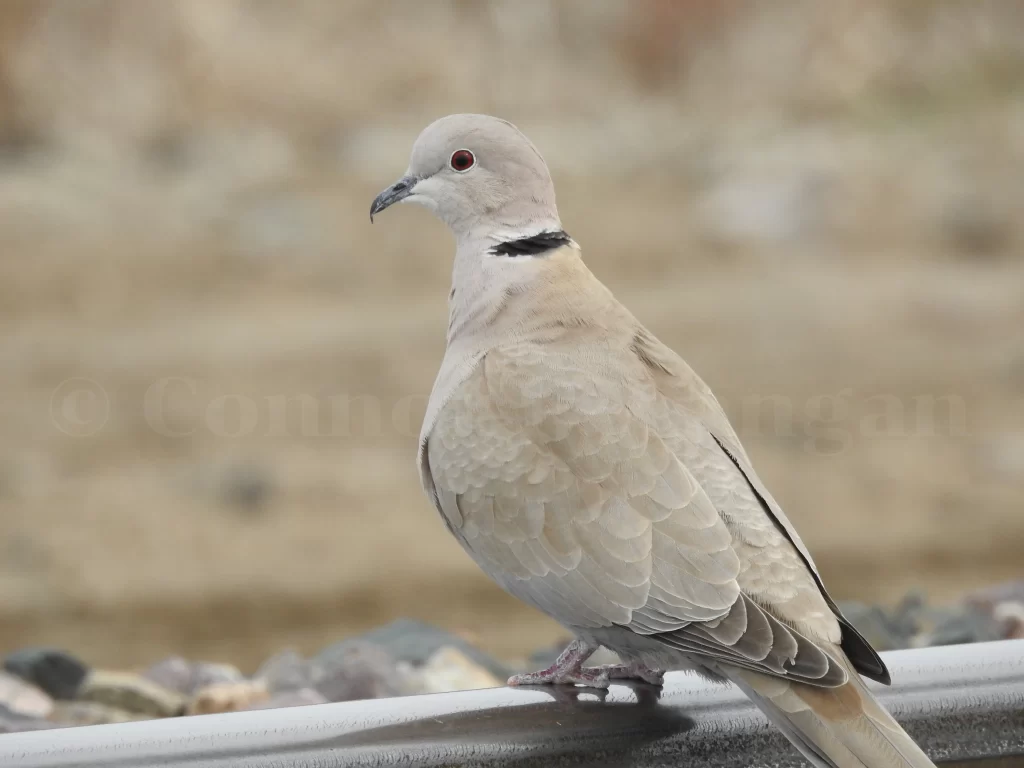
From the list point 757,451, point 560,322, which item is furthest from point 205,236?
point 560,322

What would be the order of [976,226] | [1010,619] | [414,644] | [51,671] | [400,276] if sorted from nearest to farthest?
[51,671], [414,644], [1010,619], [400,276], [976,226]

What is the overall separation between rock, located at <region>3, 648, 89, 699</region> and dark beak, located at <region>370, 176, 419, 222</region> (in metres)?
1.38

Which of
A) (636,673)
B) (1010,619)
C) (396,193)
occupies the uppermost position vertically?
(396,193)

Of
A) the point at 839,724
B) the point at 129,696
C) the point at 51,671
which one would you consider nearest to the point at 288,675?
the point at 129,696

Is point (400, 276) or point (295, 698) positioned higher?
point (400, 276)

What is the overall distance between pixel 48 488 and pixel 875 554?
12.6 ft

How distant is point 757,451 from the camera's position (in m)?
7.10

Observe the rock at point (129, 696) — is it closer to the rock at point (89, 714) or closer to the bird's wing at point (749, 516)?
the rock at point (89, 714)

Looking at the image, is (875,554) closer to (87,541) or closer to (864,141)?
(87,541)

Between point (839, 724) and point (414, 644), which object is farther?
point (414, 644)

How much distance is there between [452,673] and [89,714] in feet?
2.21

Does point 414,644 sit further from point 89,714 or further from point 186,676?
point 89,714

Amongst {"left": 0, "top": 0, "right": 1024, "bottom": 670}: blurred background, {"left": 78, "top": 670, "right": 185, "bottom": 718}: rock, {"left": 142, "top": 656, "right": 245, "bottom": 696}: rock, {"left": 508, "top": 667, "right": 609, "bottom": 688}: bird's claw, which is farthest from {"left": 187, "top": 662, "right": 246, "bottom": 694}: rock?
{"left": 0, "top": 0, "right": 1024, "bottom": 670}: blurred background

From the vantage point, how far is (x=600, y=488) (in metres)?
1.52
